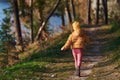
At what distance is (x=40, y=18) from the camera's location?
4256cm

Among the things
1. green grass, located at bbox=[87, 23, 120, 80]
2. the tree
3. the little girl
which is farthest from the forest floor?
the tree

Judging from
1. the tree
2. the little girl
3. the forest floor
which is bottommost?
the tree

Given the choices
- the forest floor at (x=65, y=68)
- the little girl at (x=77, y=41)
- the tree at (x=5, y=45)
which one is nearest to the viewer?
Answer: the little girl at (x=77, y=41)

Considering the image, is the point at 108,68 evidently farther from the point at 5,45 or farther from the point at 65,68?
the point at 5,45

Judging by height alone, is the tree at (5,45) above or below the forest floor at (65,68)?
below

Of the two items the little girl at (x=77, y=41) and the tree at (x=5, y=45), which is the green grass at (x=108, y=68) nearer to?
the little girl at (x=77, y=41)

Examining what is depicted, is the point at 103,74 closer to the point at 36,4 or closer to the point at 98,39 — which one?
the point at 98,39

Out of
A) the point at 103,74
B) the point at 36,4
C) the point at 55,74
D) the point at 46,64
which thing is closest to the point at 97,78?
the point at 103,74

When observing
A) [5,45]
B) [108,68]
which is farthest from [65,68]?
[5,45]

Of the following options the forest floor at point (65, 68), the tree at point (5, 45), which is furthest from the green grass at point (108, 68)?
the tree at point (5, 45)

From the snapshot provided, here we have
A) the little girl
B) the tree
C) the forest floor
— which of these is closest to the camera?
the little girl

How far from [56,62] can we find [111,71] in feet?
10.7

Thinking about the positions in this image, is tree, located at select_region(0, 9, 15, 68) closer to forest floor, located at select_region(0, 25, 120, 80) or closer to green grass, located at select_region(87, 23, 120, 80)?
forest floor, located at select_region(0, 25, 120, 80)

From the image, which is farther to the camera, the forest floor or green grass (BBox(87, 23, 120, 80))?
the forest floor
